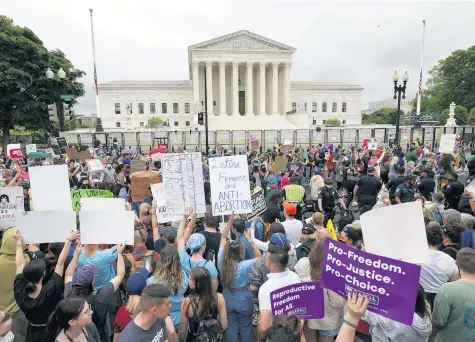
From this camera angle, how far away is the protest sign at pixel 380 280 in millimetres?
2102

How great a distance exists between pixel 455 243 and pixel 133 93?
75881mm

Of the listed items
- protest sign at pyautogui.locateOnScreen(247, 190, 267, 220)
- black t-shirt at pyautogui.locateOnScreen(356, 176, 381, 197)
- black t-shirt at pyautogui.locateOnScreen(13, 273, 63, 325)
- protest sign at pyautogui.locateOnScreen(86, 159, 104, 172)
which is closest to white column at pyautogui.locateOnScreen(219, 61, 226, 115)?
protest sign at pyautogui.locateOnScreen(86, 159, 104, 172)

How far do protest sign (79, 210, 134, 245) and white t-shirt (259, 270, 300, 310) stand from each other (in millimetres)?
1709

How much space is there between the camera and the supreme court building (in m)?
61.4

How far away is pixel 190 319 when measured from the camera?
3012 millimetres

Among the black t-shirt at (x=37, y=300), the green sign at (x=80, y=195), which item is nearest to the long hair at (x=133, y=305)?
the black t-shirt at (x=37, y=300)

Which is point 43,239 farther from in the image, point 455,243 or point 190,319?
point 455,243

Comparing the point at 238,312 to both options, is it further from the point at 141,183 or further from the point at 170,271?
the point at 141,183

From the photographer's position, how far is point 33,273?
294cm

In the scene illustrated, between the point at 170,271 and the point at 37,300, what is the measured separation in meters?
1.17

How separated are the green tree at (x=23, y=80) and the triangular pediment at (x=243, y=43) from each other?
3480 centimetres

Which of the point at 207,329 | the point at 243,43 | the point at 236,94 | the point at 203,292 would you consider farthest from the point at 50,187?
the point at 243,43

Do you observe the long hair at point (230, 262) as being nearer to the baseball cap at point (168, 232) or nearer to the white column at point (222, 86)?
the baseball cap at point (168, 232)

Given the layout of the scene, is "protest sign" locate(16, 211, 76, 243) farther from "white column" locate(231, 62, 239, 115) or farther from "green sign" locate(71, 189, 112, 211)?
"white column" locate(231, 62, 239, 115)
